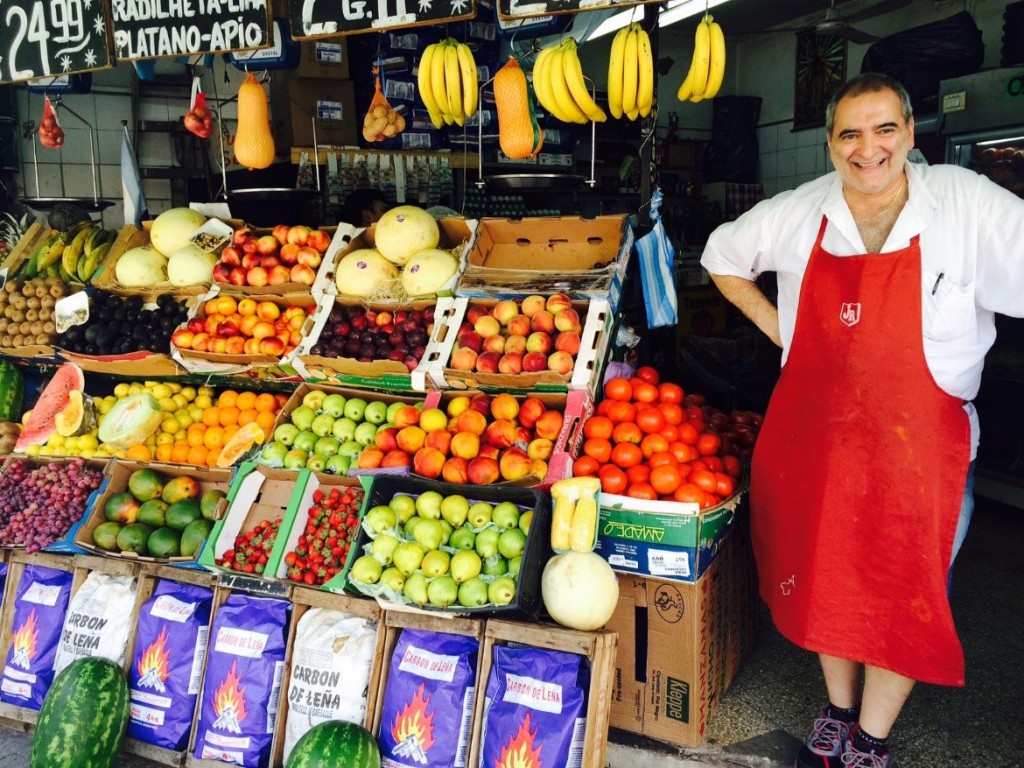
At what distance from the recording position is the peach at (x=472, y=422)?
2762 mm

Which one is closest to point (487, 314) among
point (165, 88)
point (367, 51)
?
point (367, 51)

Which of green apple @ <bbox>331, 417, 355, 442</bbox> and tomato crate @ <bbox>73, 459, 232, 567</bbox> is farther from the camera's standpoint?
green apple @ <bbox>331, 417, 355, 442</bbox>

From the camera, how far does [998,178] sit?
4523 mm

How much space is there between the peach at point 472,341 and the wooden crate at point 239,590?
43.6 inches

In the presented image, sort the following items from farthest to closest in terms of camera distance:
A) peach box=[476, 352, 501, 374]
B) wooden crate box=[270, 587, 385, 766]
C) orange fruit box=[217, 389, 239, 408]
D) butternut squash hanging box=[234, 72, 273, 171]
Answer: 1. butternut squash hanging box=[234, 72, 273, 171]
2. orange fruit box=[217, 389, 239, 408]
3. peach box=[476, 352, 501, 374]
4. wooden crate box=[270, 587, 385, 766]

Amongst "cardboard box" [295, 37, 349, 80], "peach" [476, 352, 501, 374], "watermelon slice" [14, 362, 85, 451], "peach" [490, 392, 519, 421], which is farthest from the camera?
"cardboard box" [295, 37, 349, 80]

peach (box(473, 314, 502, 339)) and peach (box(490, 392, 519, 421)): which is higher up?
peach (box(473, 314, 502, 339))

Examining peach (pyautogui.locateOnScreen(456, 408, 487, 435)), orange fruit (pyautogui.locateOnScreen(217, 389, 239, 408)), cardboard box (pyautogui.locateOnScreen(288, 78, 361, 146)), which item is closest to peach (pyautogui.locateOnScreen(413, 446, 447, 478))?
peach (pyautogui.locateOnScreen(456, 408, 487, 435))

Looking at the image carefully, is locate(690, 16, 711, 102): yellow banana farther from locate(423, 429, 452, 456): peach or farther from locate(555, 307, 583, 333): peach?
locate(423, 429, 452, 456): peach

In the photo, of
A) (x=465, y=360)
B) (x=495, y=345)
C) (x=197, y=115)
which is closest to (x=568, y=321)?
(x=495, y=345)

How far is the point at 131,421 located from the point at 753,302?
2.70 metres

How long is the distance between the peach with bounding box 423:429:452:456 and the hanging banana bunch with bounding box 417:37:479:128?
187cm

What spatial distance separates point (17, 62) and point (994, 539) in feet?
19.5

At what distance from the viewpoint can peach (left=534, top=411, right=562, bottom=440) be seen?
107 inches
